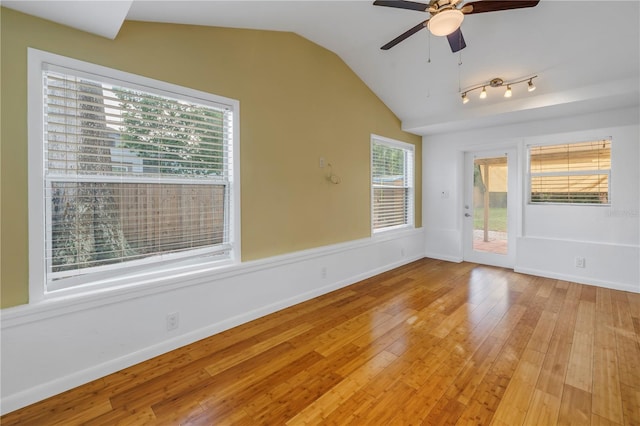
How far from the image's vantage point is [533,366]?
2125 millimetres

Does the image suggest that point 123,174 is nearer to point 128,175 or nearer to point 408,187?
point 128,175

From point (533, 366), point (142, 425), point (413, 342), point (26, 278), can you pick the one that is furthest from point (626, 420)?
point (26, 278)

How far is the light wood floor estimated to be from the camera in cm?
168

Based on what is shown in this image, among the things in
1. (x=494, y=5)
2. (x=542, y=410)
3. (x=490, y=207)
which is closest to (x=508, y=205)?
(x=490, y=207)

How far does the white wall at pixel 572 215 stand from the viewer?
12.0 ft

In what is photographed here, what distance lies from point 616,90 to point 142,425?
5.35 m

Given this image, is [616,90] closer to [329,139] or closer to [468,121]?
[468,121]

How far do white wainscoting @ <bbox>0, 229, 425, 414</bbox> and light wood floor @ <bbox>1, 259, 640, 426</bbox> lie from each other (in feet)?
0.38

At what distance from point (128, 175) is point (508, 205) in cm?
540

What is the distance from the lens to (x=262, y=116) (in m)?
2.97

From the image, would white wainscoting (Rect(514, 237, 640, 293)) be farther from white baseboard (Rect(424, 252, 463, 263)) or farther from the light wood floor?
white baseboard (Rect(424, 252, 463, 263))

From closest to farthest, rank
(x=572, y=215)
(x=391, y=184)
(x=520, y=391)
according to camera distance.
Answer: (x=520, y=391) → (x=572, y=215) → (x=391, y=184)

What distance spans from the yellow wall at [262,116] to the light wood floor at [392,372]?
88 cm

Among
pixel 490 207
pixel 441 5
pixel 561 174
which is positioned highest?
pixel 441 5
